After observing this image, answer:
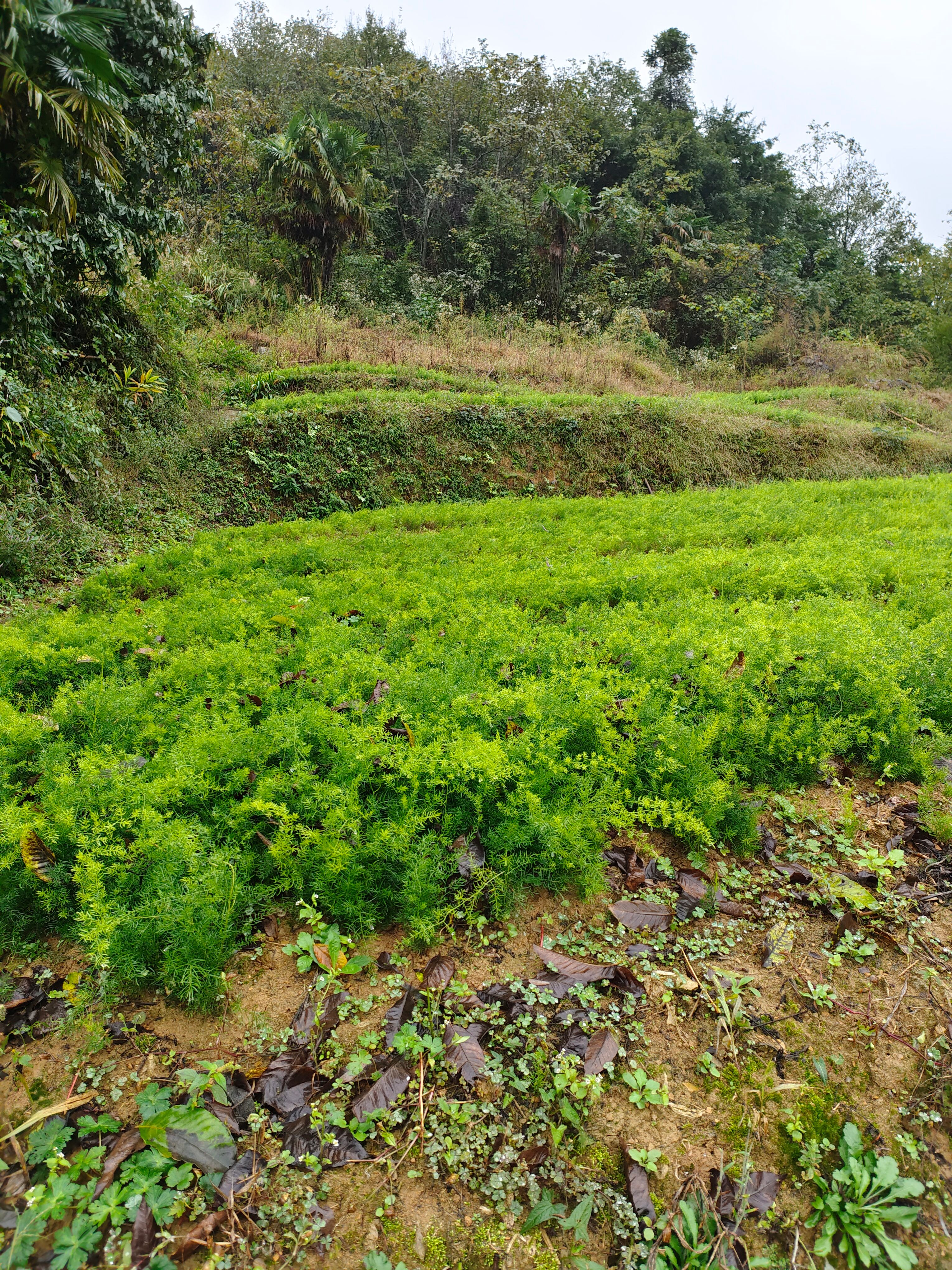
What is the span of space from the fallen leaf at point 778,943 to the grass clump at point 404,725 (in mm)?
463

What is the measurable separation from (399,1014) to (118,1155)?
2.98 ft

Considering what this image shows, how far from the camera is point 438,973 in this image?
261 centimetres

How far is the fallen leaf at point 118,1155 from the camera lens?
1.89m

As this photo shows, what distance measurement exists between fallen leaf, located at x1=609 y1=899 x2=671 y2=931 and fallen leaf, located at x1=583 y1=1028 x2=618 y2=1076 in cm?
54

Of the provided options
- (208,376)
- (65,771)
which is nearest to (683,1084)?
(65,771)

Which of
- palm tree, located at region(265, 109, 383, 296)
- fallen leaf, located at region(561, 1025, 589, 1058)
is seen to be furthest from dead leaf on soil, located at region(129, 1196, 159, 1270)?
palm tree, located at region(265, 109, 383, 296)

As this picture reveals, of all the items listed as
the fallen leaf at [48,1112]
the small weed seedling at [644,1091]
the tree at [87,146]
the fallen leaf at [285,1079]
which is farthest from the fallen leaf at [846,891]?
the tree at [87,146]

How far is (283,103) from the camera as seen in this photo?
26.8 m

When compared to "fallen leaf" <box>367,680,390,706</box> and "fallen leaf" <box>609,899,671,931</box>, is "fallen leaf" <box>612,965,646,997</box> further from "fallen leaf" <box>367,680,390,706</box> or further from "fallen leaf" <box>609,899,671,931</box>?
"fallen leaf" <box>367,680,390,706</box>

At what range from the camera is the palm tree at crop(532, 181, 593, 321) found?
20.5 meters

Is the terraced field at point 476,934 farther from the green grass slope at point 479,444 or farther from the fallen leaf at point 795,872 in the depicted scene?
the green grass slope at point 479,444

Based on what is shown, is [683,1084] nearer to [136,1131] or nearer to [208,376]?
[136,1131]

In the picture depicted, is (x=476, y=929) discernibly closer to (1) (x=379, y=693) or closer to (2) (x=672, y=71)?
(1) (x=379, y=693)

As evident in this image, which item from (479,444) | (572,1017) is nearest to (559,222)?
(479,444)
